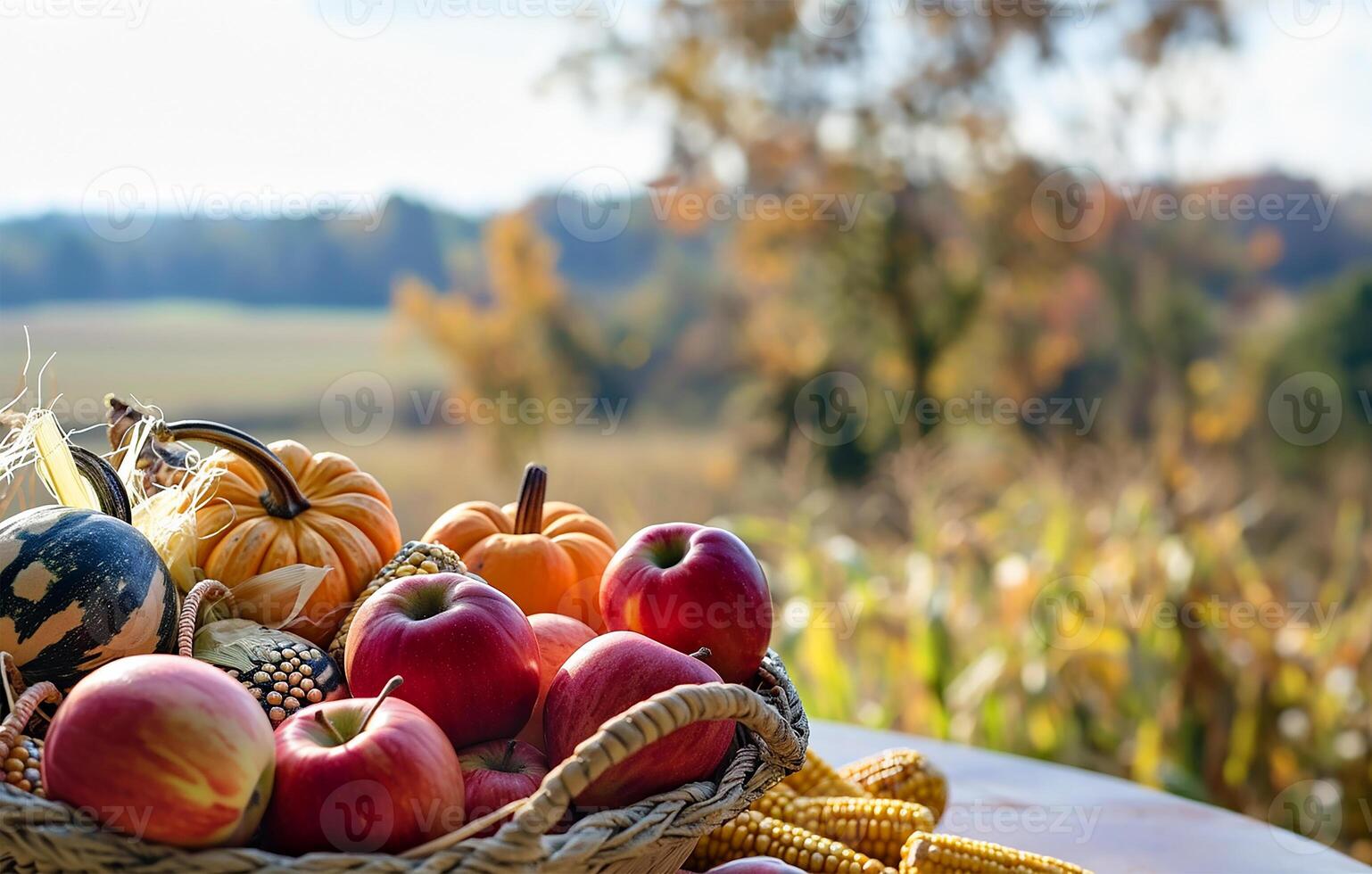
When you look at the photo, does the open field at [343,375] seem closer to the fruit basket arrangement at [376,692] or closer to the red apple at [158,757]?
the fruit basket arrangement at [376,692]

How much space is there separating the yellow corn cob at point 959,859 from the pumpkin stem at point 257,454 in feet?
3.18

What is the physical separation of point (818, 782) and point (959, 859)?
1.32ft

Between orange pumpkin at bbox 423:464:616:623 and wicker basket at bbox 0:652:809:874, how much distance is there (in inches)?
18.3

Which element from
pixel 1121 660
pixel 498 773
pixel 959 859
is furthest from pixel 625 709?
pixel 1121 660

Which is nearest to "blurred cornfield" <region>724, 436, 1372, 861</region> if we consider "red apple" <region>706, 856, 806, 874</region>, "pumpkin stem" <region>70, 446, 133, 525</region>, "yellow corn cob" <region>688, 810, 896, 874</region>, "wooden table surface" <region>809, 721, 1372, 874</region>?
"wooden table surface" <region>809, 721, 1372, 874</region>

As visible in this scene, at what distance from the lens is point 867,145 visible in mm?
7012

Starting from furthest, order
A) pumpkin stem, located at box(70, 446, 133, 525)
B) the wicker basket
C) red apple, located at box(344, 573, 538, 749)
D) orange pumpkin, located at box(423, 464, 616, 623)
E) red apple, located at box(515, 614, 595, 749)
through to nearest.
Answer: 1. orange pumpkin, located at box(423, 464, 616, 623)
2. pumpkin stem, located at box(70, 446, 133, 525)
3. red apple, located at box(515, 614, 595, 749)
4. red apple, located at box(344, 573, 538, 749)
5. the wicker basket

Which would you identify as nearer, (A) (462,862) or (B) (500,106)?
(A) (462,862)

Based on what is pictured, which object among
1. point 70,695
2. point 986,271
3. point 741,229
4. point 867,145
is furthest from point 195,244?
point 70,695

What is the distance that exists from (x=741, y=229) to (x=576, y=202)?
3.67 feet

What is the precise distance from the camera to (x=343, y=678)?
1.34m

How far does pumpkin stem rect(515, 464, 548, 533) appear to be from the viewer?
1729 millimetres

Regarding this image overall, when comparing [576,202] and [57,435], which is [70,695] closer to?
[57,435]

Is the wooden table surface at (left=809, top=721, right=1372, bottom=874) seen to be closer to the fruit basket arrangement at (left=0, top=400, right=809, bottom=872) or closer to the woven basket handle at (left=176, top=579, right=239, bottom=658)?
the fruit basket arrangement at (left=0, top=400, right=809, bottom=872)
